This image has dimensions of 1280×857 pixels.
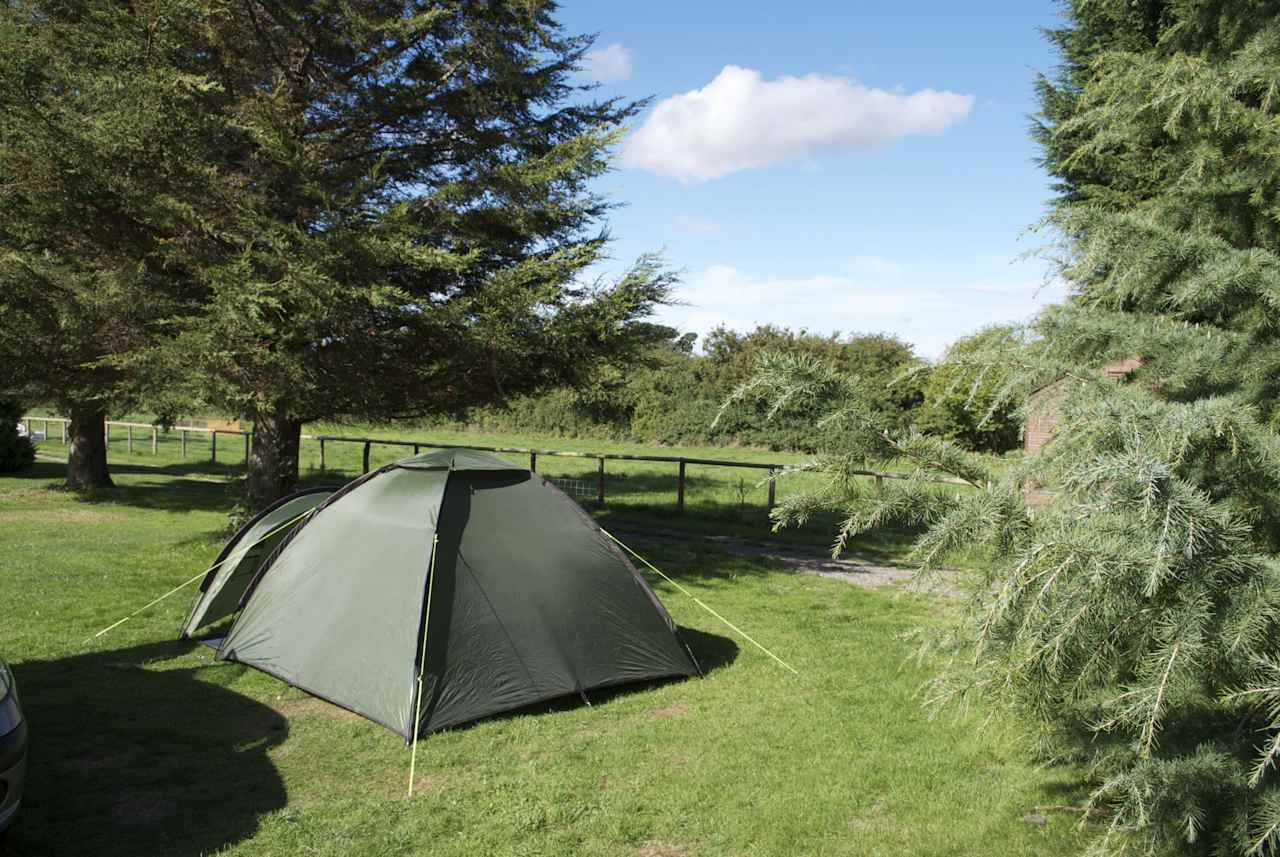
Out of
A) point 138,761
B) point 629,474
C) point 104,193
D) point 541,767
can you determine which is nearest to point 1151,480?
point 541,767

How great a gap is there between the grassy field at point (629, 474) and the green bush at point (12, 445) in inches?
142

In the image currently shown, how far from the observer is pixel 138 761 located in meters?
5.04

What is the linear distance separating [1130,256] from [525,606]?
415 cm

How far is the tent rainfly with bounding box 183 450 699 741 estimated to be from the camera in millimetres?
5648

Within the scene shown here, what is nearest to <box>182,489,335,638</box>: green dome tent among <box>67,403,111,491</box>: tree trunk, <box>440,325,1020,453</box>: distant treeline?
<box>67,403,111,491</box>: tree trunk

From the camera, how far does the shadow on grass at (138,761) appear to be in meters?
4.22

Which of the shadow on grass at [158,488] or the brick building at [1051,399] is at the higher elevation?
the brick building at [1051,399]

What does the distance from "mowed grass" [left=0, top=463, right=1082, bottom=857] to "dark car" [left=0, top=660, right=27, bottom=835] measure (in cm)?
44

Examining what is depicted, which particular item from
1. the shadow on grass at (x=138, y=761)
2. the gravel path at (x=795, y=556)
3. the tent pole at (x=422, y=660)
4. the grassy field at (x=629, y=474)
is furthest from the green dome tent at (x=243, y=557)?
the gravel path at (x=795, y=556)

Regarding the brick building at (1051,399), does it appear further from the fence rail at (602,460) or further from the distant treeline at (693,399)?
the distant treeline at (693,399)

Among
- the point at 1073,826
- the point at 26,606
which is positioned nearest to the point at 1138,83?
the point at 1073,826

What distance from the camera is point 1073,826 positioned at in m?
4.30

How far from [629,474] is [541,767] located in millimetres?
18145

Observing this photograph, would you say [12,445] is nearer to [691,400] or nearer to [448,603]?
[448,603]
